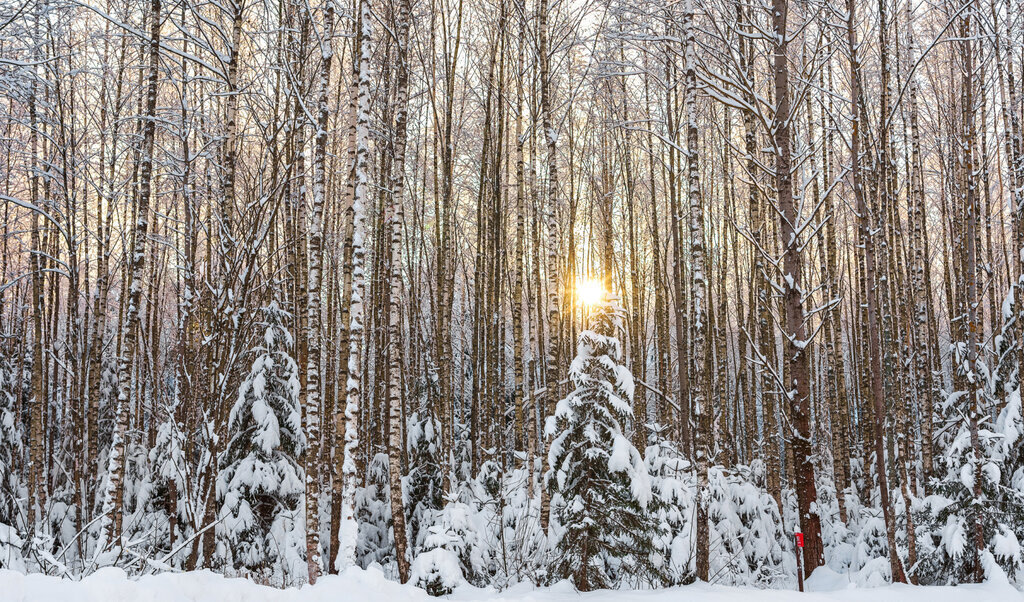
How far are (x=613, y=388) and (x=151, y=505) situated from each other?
9021 mm

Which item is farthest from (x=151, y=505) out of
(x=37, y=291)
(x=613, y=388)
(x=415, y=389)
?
(x=613, y=388)

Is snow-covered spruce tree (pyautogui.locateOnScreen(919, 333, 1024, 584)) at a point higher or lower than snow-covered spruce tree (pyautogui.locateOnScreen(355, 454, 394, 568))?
higher

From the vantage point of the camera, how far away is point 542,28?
34.4ft

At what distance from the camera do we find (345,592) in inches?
211

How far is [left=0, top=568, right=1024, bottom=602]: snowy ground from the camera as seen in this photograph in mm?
4121

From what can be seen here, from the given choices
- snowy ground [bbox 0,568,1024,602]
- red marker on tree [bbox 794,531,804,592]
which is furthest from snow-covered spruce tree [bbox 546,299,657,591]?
red marker on tree [bbox 794,531,804,592]

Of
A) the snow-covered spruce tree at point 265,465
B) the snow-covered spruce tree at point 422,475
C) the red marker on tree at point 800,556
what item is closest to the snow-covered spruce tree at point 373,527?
the snow-covered spruce tree at point 422,475

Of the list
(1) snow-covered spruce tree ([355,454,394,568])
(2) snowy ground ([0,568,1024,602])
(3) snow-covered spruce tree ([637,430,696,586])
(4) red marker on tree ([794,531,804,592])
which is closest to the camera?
(2) snowy ground ([0,568,1024,602])

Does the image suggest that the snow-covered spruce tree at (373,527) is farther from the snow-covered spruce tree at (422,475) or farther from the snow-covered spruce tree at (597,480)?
the snow-covered spruce tree at (597,480)

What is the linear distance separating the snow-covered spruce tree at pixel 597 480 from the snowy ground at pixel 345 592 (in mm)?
468

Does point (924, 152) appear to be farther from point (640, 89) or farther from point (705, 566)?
point (705, 566)

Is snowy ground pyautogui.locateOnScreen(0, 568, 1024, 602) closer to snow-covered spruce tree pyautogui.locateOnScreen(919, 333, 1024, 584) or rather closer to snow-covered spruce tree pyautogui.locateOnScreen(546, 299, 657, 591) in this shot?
snow-covered spruce tree pyautogui.locateOnScreen(546, 299, 657, 591)

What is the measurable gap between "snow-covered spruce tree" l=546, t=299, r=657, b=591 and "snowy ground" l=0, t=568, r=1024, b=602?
468 mm

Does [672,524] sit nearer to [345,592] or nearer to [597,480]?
[597,480]
